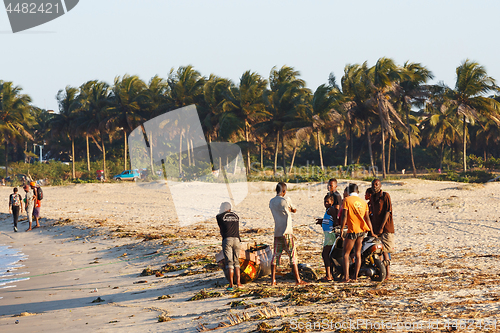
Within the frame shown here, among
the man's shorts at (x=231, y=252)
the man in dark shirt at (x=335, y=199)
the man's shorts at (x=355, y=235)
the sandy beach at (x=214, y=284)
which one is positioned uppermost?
the man in dark shirt at (x=335, y=199)

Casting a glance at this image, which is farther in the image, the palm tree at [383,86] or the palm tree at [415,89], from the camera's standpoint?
the palm tree at [415,89]

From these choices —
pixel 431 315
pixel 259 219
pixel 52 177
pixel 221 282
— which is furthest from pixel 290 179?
pixel 431 315

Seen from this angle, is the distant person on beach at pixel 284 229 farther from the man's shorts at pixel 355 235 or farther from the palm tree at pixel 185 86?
the palm tree at pixel 185 86

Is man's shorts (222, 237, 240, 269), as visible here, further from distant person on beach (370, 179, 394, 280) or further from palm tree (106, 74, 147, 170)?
palm tree (106, 74, 147, 170)

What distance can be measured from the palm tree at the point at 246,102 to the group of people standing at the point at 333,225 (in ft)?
94.8

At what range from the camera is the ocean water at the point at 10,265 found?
895cm

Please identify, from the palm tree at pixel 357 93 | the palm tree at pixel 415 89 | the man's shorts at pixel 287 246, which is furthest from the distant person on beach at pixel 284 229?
the palm tree at pixel 415 89

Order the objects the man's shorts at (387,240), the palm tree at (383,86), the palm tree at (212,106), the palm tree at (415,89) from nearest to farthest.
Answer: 1. the man's shorts at (387,240)
2. the palm tree at (383,86)
3. the palm tree at (415,89)
4. the palm tree at (212,106)

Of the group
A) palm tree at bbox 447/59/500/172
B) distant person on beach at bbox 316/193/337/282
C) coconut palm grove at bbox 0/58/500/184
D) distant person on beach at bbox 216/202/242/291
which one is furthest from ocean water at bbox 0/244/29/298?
palm tree at bbox 447/59/500/172

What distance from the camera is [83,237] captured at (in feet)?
45.2

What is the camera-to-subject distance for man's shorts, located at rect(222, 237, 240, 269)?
6.39m

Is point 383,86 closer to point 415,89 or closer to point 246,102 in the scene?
point 415,89

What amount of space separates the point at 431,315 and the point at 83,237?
11.7 m

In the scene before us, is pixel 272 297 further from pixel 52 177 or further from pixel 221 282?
pixel 52 177
